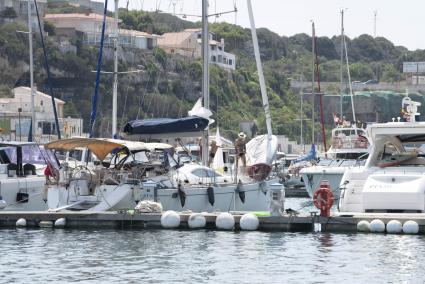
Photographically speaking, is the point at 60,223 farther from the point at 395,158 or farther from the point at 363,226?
the point at 395,158

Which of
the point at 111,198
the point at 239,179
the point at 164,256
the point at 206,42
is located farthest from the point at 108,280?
the point at 206,42

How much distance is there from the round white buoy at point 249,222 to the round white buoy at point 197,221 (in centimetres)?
99

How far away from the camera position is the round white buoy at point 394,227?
88.8 ft

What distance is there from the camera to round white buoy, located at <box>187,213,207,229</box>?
2867cm

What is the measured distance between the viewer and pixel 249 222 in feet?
92.6

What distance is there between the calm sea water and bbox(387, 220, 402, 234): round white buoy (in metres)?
0.21

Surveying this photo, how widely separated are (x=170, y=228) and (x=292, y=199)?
26.8 meters

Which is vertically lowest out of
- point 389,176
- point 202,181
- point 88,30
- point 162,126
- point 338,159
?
point 202,181

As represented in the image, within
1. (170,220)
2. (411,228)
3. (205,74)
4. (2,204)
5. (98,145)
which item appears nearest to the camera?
(411,228)

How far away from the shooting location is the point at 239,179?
35.0m

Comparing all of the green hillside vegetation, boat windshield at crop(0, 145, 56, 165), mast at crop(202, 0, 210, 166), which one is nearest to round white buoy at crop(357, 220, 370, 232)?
mast at crop(202, 0, 210, 166)

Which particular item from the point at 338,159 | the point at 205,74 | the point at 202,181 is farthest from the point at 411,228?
the point at 338,159

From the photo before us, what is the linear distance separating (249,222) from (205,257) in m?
3.93

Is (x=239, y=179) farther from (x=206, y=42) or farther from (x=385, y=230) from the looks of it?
(x=385, y=230)
